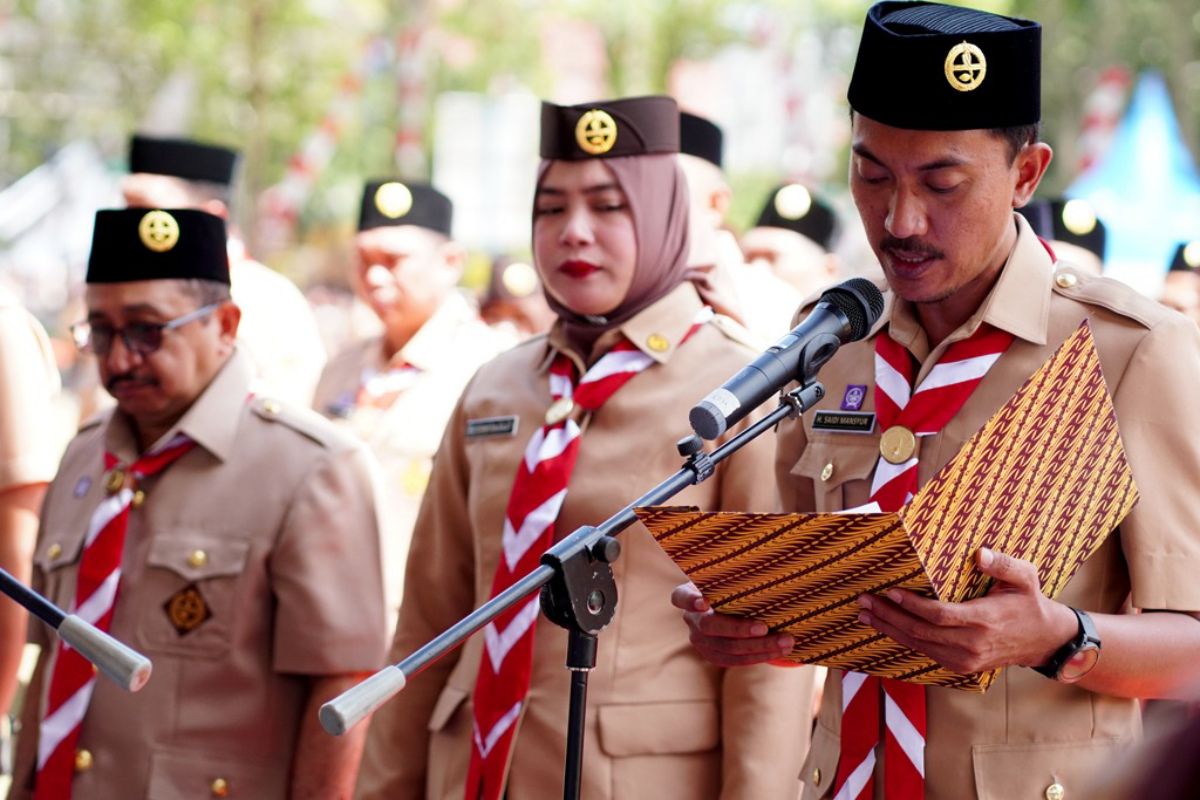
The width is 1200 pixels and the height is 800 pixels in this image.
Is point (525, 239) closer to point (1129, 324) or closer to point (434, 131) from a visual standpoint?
point (434, 131)

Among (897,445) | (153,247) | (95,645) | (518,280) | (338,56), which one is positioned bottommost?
(95,645)

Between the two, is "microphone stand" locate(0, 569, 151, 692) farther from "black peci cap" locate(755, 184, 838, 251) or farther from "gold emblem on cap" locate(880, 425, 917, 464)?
"black peci cap" locate(755, 184, 838, 251)

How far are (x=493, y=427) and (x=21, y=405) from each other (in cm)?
157

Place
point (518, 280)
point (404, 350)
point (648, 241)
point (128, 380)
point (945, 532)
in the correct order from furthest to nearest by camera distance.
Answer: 1. point (518, 280)
2. point (404, 350)
3. point (128, 380)
4. point (648, 241)
5. point (945, 532)

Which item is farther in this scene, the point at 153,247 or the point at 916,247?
the point at 153,247

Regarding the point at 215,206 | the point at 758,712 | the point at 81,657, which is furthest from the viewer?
the point at 215,206

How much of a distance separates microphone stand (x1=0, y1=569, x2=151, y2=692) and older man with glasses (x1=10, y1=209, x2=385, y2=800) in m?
1.48

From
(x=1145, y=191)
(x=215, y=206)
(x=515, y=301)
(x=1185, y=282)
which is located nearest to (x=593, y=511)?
(x=215, y=206)

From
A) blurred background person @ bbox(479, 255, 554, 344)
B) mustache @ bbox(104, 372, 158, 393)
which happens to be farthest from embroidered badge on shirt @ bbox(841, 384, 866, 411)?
blurred background person @ bbox(479, 255, 554, 344)

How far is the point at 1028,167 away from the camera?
2844mm

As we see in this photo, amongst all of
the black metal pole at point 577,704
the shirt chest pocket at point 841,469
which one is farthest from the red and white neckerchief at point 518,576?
the black metal pole at point 577,704

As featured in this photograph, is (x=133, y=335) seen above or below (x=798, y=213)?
below

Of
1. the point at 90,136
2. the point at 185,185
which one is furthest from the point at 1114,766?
the point at 90,136

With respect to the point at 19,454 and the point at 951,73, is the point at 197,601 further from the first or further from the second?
the point at 951,73
